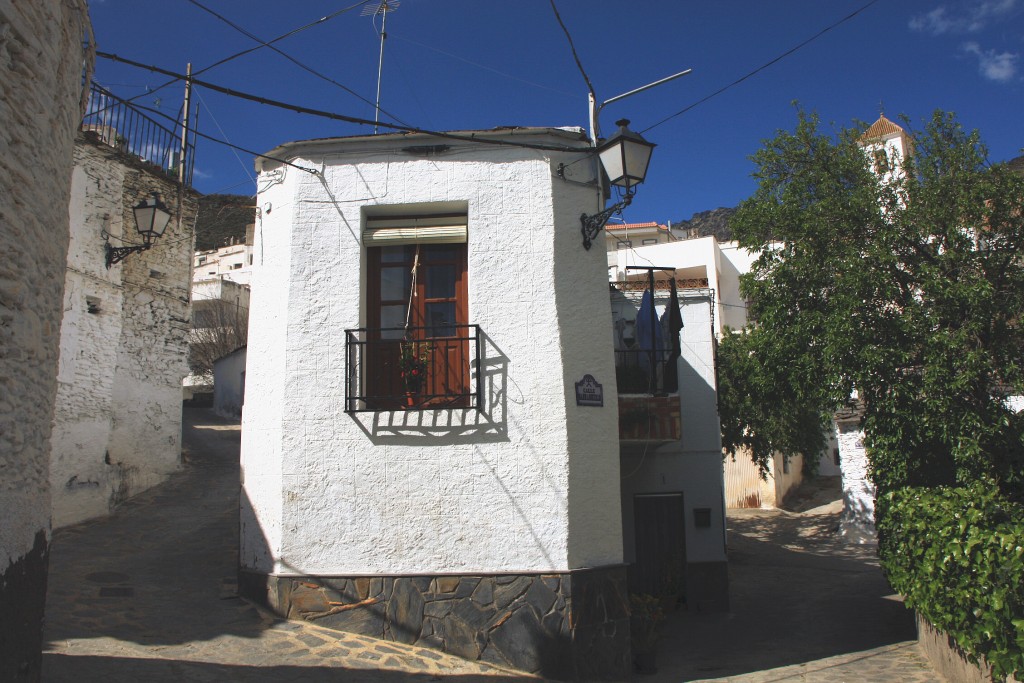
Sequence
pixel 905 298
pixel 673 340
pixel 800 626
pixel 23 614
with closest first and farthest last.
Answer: pixel 23 614 < pixel 905 298 < pixel 673 340 < pixel 800 626

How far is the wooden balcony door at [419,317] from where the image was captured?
828cm

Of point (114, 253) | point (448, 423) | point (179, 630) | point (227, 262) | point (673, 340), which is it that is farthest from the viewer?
point (227, 262)

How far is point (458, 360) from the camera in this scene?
8352 mm

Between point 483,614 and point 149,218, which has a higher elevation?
point 149,218

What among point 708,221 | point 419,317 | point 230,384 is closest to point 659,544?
point 419,317

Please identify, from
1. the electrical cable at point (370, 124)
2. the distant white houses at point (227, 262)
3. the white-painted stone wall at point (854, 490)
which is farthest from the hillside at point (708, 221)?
the electrical cable at point (370, 124)

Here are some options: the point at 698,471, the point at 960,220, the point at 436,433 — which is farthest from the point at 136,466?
the point at 960,220

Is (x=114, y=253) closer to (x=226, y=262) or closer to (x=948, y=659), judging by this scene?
(x=948, y=659)

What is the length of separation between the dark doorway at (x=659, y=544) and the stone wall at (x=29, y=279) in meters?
8.79

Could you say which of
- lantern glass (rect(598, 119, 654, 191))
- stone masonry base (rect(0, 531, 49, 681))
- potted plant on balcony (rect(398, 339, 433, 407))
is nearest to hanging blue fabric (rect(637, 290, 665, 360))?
lantern glass (rect(598, 119, 654, 191))

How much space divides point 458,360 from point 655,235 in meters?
30.2

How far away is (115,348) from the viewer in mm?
12375

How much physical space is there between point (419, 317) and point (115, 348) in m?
6.43

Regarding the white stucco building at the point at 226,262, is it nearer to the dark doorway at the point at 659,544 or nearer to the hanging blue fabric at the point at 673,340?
the dark doorway at the point at 659,544
